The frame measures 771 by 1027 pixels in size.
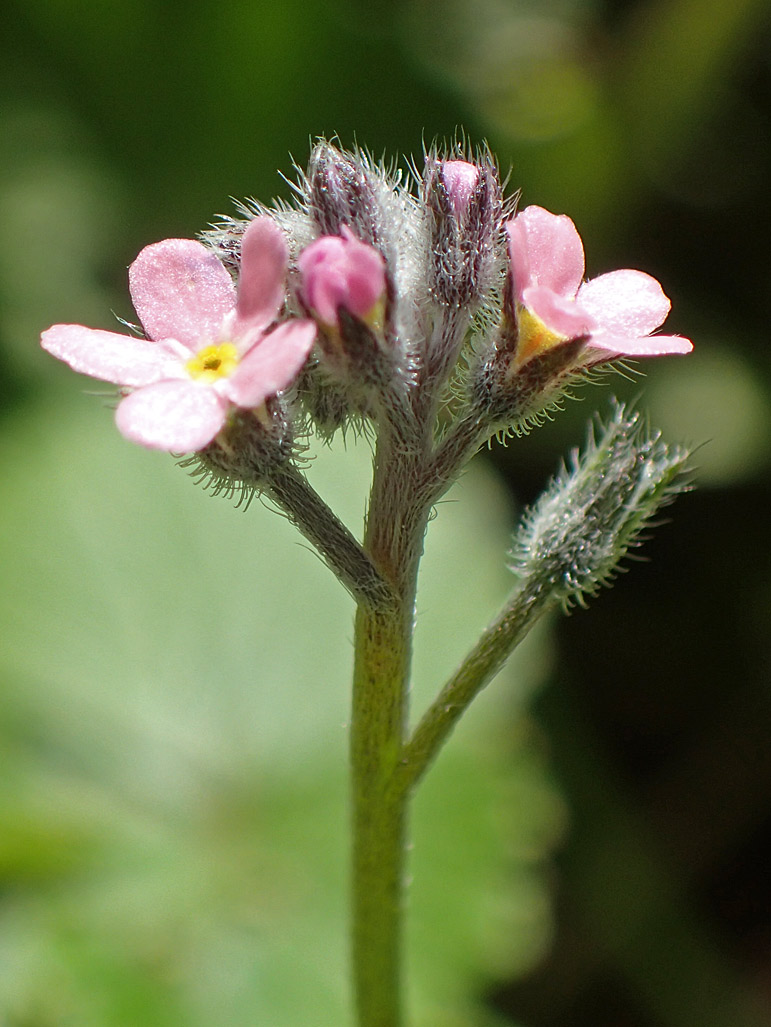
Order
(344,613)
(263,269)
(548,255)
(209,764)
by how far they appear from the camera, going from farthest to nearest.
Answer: (344,613) < (209,764) < (548,255) < (263,269)

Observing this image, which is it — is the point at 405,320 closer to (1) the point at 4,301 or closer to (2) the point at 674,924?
(2) the point at 674,924

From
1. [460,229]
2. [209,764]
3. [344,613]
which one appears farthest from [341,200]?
[344,613]

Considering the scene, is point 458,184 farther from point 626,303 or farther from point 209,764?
point 209,764

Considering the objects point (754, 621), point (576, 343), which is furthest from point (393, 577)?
point (754, 621)

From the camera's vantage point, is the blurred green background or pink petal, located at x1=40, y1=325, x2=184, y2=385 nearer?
pink petal, located at x1=40, y1=325, x2=184, y2=385

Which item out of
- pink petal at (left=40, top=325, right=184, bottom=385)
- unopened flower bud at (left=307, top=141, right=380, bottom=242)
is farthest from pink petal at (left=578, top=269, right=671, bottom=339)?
pink petal at (left=40, top=325, right=184, bottom=385)

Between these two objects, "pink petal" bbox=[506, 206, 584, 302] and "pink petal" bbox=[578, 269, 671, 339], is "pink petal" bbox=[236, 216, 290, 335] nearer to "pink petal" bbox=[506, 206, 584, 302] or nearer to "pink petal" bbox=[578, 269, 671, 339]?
"pink petal" bbox=[506, 206, 584, 302]
